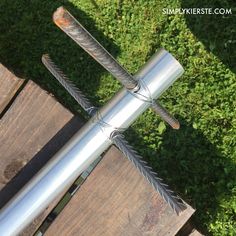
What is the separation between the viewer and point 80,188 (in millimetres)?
1907

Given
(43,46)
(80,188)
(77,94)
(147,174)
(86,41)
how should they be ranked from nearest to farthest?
1. (86,41)
2. (147,174)
3. (77,94)
4. (80,188)
5. (43,46)

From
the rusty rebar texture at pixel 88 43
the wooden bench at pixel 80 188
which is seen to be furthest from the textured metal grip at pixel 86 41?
the wooden bench at pixel 80 188

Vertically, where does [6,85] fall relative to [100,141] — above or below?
above

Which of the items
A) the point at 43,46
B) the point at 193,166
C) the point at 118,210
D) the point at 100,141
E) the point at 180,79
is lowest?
the point at 118,210

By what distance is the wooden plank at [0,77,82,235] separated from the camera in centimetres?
192

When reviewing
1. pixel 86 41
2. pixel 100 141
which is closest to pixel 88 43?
pixel 86 41

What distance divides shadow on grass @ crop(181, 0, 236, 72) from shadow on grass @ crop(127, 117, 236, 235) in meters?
0.48

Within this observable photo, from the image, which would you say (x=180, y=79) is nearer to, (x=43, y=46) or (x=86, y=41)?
(x=43, y=46)

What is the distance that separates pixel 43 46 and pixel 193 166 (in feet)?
3.88

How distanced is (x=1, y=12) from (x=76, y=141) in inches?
64.3

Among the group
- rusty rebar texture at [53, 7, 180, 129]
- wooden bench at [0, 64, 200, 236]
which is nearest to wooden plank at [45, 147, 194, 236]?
wooden bench at [0, 64, 200, 236]

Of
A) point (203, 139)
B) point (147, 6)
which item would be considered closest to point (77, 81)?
point (147, 6)

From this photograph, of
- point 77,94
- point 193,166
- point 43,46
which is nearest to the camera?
point 77,94

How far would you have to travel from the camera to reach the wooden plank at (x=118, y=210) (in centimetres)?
189
